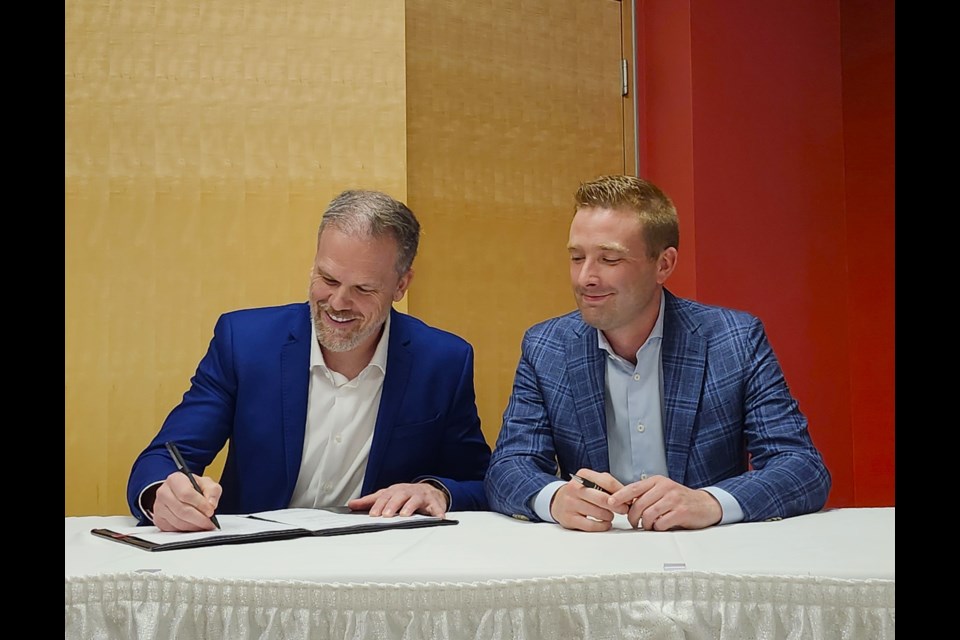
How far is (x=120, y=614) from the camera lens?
132 centimetres

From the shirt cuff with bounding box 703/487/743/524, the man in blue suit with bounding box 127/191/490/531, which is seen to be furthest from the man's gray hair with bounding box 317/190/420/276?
the shirt cuff with bounding box 703/487/743/524

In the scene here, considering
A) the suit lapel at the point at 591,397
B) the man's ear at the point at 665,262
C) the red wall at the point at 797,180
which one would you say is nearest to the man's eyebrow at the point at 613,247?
the man's ear at the point at 665,262

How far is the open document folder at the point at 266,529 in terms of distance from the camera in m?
1.58

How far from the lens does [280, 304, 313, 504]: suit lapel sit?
95.7 inches

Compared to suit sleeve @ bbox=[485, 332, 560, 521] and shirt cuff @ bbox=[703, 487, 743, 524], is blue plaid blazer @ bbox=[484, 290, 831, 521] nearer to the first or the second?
suit sleeve @ bbox=[485, 332, 560, 521]

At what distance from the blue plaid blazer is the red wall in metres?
1.18

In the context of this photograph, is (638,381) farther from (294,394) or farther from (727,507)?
Result: (294,394)

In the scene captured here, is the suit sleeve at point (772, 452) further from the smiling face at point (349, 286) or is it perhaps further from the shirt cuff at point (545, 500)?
the smiling face at point (349, 286)

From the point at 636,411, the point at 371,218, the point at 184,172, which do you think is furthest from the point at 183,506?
the point at 184,172

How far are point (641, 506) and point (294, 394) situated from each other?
1046mm

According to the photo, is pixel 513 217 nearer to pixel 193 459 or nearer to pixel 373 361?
pixel 373 361

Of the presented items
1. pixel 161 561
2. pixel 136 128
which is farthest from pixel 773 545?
pixel 136 128

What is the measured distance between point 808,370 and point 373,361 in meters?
1.98

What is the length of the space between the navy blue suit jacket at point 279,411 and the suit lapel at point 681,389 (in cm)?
47
